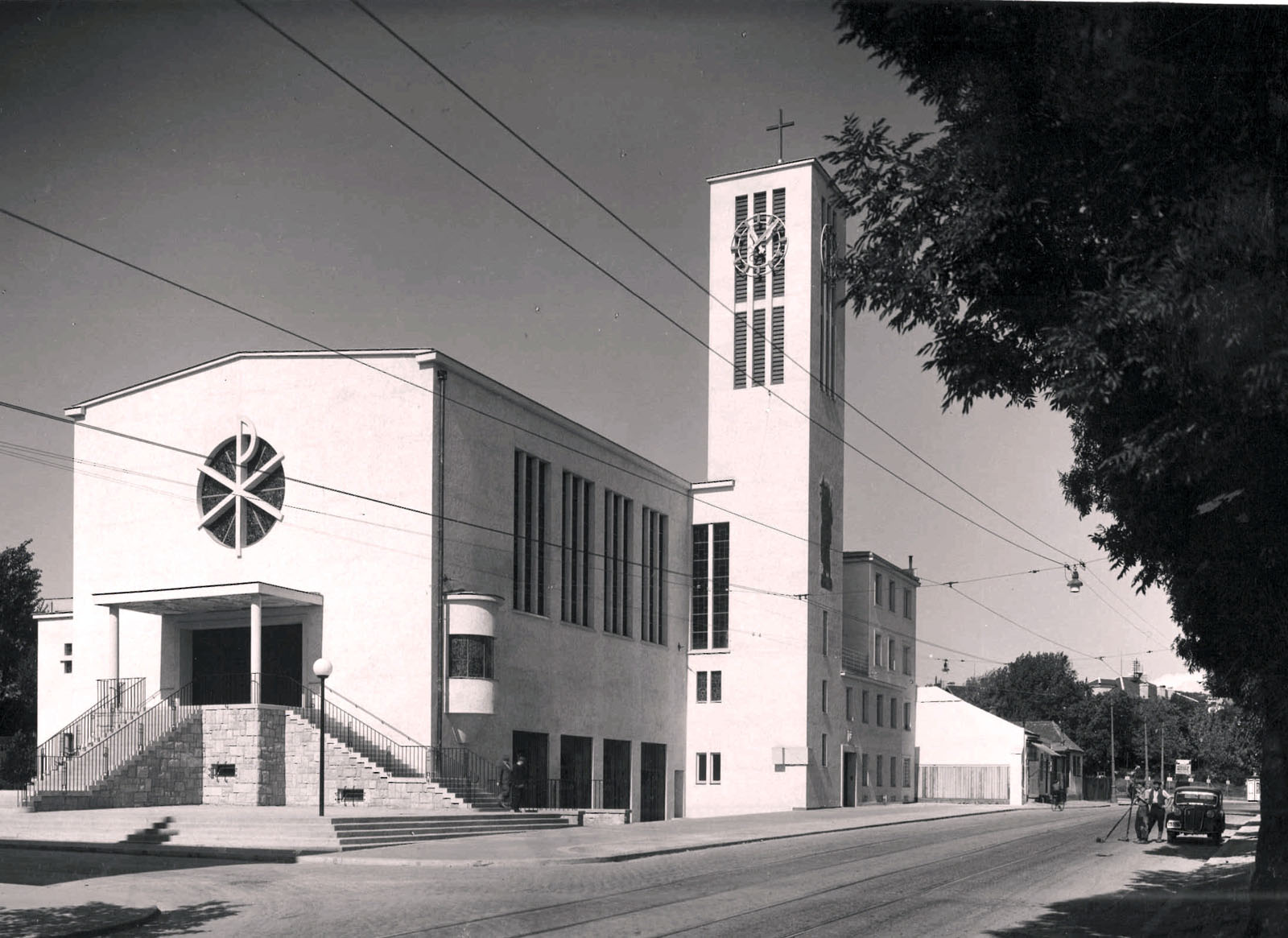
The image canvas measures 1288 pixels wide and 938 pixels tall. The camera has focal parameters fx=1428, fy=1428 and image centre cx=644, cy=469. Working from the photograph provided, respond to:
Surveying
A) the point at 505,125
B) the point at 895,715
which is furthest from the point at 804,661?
the point at 505,125

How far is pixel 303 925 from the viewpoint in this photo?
14.3 metres

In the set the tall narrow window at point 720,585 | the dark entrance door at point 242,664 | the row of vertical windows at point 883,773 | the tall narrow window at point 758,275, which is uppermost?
the tall narrow window at point 758,275

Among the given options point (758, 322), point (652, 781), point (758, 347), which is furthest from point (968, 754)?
point (758, 322)

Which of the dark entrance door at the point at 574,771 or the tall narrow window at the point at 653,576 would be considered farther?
the tall narrow window at the point at 653,576

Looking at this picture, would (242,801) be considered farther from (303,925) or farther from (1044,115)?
(1044,115)

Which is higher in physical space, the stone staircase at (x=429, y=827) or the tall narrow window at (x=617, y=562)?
the tall narrow window at (x=617, y=562)

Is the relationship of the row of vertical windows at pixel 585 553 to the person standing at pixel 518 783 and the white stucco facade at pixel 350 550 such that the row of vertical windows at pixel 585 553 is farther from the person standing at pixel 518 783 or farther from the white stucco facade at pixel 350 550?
the person standing at pixel 518 783

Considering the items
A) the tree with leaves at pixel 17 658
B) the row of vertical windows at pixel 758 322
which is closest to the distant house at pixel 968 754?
the row of vertical windows at pixel 758 322

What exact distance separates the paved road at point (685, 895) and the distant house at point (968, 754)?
156ft

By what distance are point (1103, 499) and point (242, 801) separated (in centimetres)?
2505

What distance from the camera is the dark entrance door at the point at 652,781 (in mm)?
49094

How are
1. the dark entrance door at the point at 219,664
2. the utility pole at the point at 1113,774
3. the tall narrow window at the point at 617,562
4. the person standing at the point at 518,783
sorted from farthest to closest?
1. the utility pole at the point at 1113,774
2. the tall narrow window at the point at 617,562
3. the dark entrance door at the point at 219,664
4. the person standing at the point at 518,783

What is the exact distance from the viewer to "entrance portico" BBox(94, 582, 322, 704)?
3662 centimetres

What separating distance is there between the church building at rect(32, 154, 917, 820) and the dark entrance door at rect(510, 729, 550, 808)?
0.11 meters
